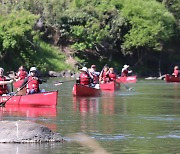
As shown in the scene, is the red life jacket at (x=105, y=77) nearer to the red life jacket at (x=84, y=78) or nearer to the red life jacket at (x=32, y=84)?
the red life jacket at (x=84, y=78)

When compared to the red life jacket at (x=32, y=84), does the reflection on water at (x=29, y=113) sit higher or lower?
lower

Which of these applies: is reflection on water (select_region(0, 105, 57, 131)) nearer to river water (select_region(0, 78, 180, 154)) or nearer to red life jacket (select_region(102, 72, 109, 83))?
river water (select_region(0, 78, 180, 154))

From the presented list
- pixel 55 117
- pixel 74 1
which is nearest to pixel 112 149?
pixel 55 117

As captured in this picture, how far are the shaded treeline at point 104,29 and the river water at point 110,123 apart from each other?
3774 centimetres

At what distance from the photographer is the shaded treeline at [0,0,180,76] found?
7731 cm

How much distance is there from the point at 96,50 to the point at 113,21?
3.30m

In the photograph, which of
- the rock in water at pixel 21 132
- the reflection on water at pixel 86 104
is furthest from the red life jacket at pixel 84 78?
the rock in water at pixel 21 132

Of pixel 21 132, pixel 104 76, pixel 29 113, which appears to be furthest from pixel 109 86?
pixel 21 132

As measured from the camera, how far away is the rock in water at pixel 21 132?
20.0 metres

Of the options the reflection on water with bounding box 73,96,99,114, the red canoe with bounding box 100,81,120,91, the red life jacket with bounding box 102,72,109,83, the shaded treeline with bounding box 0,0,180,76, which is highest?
the shaded treeline with bounding box 0,0,180,76

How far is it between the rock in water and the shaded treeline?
176 ft

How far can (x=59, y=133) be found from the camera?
22734 millimetres

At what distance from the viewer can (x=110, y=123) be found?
1023 inches

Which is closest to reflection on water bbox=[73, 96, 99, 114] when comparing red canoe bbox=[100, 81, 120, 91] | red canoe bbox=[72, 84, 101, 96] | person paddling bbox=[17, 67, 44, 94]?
red canoe bbox=[72, 84, 101, 96]
